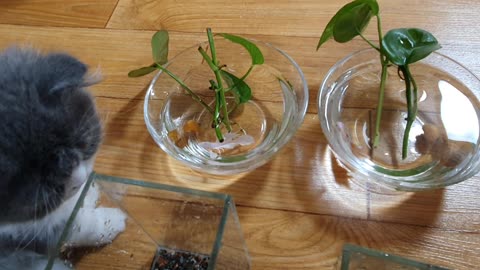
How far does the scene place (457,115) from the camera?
74cm

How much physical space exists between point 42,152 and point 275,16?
583 mm

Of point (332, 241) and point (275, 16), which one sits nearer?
point (332, 241)

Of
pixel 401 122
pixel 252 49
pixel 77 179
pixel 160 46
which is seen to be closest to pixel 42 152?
pixel 77 179

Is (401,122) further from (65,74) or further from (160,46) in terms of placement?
(65,74)

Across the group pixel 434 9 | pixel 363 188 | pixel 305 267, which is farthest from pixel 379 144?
pixel 434 9

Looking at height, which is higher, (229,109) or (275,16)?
(275,16)

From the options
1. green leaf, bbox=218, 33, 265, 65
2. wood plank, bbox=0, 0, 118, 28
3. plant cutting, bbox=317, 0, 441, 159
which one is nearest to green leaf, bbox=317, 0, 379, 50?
plant cutting, bbox=317, 0, 441, 159

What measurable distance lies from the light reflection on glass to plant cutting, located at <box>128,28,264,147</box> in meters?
0.33

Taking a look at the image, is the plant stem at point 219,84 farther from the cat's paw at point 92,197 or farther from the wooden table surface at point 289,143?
the cat's paw at point 92,197

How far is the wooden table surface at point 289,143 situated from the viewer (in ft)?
2.14

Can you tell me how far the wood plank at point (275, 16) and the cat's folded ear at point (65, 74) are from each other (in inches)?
15.0

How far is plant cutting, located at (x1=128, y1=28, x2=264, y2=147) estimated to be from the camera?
69cm

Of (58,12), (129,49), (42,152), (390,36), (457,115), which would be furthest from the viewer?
(58,12)

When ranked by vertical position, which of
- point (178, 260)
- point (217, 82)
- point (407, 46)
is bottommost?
point (178, 260)
